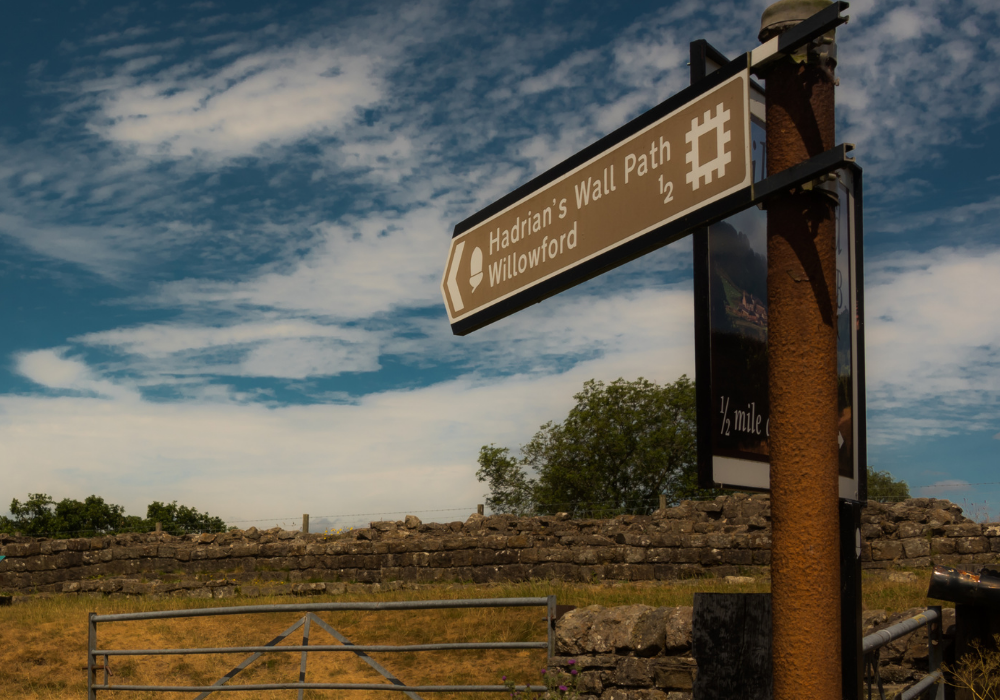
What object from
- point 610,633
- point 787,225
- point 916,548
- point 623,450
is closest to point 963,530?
point 916,548

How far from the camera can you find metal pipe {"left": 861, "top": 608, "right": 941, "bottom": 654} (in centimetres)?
287

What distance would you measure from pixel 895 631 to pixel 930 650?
0.83 meters

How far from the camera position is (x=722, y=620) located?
7.64 ft

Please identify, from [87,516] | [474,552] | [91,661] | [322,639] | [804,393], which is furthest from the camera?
Answer: [87,516]

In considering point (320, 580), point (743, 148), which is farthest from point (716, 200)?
point (320, 580)

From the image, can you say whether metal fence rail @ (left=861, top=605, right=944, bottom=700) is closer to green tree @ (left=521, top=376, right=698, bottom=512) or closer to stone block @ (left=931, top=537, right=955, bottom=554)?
stone block @ (left=931, top=537, right=955, bottom=554)

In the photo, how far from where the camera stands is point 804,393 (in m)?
1.88

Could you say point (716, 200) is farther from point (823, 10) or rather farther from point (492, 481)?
point (492, 481)

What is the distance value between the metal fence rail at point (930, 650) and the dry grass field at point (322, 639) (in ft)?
14.5

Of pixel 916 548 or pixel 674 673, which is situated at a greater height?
pixel 674 673

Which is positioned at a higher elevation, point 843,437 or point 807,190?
point 807,190

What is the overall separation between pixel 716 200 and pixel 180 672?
946 cm

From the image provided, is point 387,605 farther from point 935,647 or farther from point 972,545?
point 972,545

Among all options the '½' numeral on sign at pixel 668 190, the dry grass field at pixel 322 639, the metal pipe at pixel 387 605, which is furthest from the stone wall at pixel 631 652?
the '½' numeral on sign at pixel 668 190
